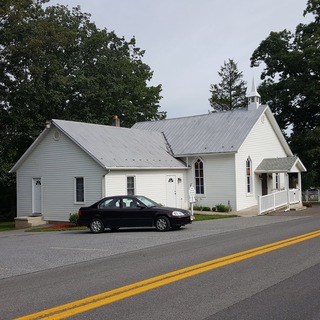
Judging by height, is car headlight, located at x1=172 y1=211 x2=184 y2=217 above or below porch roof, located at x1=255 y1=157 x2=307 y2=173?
below

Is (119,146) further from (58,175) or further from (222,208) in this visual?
(222,208)

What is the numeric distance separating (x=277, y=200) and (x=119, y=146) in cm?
1016

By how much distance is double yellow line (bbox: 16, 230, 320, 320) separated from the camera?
647 centimetres

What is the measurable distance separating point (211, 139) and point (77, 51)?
18240mm

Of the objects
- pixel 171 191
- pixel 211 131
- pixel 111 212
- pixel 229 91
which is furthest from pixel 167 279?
pixel 229 91

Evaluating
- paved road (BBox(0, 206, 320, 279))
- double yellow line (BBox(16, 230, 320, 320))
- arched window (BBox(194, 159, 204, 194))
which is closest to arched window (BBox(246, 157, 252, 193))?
arched window (BBox(194, 159, 204, 194))

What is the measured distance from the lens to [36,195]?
1104 inches

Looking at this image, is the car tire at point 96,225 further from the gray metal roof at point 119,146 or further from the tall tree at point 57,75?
the tall tree at point 57,75

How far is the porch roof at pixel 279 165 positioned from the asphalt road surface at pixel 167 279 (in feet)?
50.4

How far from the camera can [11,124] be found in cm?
3791

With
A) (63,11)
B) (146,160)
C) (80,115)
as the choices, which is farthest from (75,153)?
(63,11)

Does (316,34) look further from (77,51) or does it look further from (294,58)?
(77,51)

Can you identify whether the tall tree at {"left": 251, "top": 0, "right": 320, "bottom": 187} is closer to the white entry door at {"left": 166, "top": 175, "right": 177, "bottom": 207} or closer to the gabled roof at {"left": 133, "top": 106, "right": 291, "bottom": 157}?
the gabled roof at {"left": 133, "top": 106, "right": 291, "bottom": 157}

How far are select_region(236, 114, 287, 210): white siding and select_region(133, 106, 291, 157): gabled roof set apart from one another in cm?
52
